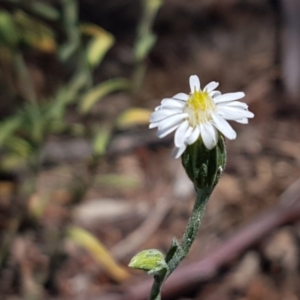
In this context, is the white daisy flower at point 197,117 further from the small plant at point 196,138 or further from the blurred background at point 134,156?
the blurred background at point 134,156

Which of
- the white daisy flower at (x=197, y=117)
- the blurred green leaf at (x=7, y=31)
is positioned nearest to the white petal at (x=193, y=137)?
the white daisy flower at (x=197, y=117)

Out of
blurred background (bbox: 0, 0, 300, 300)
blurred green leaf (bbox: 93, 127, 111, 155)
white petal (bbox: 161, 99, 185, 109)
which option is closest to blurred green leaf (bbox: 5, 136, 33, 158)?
blurred background (bbox: 0, 0, 300, 300)

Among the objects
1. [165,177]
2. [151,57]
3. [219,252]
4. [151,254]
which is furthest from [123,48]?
[151,254]

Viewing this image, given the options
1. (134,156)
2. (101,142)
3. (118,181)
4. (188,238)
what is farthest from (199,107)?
(134,156)

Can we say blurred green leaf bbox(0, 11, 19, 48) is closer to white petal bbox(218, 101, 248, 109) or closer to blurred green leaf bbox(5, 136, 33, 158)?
blurred green leaf bbox(5, 136, 33, 158)

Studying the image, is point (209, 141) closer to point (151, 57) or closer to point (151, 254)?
point (151, 254)

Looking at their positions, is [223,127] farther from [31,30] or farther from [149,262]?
[31,30]
